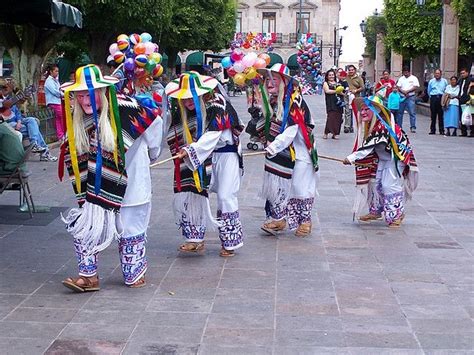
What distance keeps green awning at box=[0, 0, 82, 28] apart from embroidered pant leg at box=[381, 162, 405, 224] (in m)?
3.88

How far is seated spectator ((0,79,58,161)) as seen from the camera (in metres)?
13.8

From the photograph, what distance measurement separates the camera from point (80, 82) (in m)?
6.46

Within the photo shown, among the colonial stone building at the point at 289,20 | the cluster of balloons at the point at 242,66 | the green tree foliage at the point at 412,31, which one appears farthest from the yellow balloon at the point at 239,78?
the colonial stone building at the point at 289,20

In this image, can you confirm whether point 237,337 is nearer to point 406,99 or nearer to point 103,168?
point 103,168

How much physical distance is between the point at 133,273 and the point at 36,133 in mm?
8694

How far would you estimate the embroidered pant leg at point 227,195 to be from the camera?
7.85 meters

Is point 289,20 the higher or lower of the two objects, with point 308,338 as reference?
higher

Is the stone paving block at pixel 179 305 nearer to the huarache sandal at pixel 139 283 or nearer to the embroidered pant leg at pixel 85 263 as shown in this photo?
the huarache sandal at pixel 139 283

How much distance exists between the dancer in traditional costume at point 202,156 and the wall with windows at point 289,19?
262ft

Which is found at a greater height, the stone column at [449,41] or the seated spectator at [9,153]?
the stone column at [449,41]

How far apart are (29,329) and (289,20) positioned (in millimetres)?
85253

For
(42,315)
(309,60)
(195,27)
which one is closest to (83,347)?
(42,315)

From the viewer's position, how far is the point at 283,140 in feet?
27.7

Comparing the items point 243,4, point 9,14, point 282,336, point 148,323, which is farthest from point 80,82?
point 243,4
